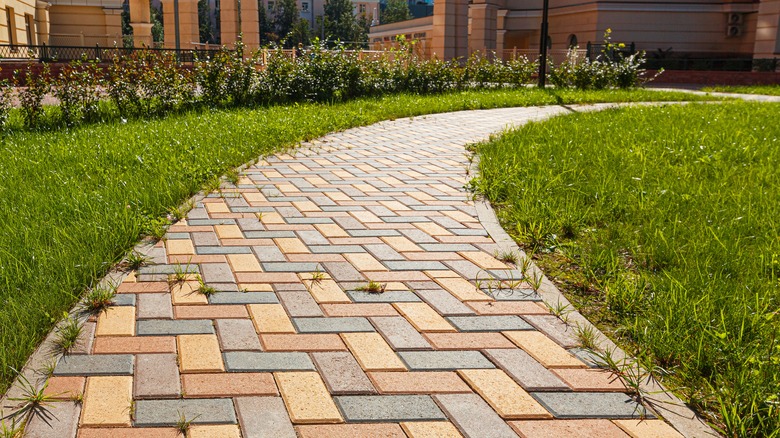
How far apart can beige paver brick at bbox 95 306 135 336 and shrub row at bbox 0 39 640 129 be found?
24.4 ft

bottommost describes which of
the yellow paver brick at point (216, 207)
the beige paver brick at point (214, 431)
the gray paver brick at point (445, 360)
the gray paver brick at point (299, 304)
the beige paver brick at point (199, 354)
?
the beige paver brick at point (214, 431)

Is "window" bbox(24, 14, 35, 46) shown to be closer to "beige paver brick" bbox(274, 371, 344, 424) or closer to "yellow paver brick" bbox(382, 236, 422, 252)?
"yellow paver brick" bbox(382, 236, 422, 252)

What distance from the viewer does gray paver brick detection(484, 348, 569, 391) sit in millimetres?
3066

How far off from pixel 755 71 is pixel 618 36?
9.11 m

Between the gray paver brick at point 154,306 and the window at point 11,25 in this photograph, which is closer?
the gray paver brick at point 154,306

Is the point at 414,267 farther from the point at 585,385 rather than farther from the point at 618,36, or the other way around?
the point at 618,36

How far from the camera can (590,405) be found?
115 inches

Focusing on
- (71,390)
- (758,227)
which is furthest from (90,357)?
(758,227)

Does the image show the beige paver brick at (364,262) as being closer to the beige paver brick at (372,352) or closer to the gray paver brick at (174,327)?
the beige paver brick at (372,352)

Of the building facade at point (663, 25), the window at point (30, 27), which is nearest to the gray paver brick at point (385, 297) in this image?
the window at point (30, 27)

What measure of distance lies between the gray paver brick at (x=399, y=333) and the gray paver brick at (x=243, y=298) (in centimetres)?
65

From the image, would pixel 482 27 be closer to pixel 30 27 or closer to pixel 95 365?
pixel 30 27

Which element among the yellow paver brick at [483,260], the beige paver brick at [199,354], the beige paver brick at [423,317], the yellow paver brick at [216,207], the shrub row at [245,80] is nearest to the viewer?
the beige paver brick at [199,354]

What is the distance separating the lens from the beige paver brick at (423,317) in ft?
12.0
